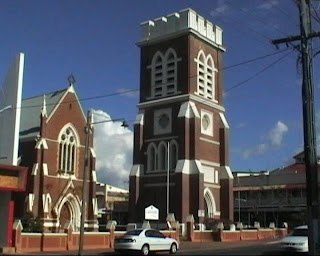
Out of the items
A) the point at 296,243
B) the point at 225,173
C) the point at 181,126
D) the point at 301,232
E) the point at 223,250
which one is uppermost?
the point at 181,126

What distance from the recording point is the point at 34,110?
57531 millimetres

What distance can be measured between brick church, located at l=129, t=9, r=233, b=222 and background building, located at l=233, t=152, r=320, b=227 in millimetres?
27561

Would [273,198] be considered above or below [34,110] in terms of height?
below

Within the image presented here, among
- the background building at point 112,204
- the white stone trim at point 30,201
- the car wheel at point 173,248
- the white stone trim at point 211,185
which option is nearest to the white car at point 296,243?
the car wheel at point 173,248

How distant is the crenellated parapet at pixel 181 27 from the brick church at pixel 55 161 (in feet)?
39.9

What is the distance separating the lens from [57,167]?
53.6m

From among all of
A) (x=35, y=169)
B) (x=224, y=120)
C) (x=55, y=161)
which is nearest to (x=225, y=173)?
(x=224, y=120)

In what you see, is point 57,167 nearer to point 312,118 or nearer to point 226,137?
point 226,137

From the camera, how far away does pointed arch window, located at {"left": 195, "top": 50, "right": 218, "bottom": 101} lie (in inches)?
2372

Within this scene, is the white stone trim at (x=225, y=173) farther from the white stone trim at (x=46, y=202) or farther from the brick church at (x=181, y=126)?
the white stone trim at (x=46, y=202)

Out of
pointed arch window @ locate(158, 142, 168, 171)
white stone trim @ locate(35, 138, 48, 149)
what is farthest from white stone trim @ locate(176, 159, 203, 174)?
white stone trim @ locate(35, 138, 48, 149)

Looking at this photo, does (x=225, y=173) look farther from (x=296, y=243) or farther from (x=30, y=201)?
(x=296, y=243)

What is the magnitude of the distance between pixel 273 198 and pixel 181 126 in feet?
119

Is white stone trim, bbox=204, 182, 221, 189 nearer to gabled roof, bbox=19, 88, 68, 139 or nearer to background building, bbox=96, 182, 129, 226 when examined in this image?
gabled roof, bbox=19, 88, 68, 139
